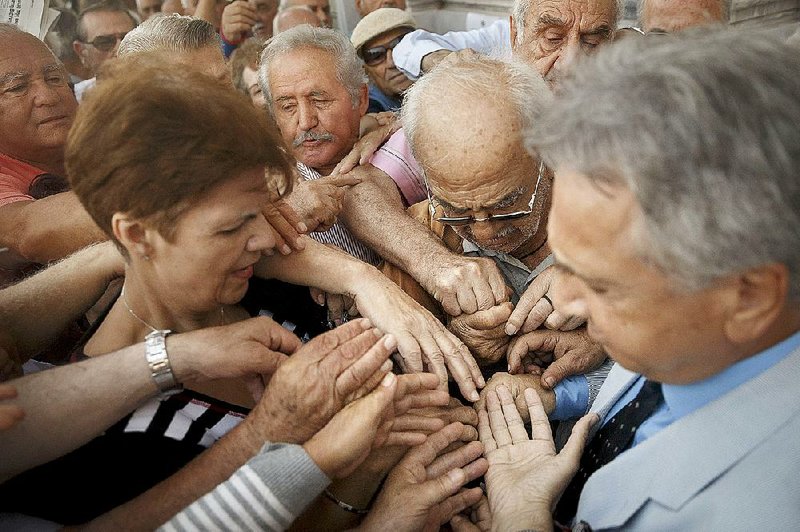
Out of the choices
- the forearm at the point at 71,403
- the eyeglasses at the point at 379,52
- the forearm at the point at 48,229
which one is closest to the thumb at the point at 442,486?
the forearm at the point at 71,403

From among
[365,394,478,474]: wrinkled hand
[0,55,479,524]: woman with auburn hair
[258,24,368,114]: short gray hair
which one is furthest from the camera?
[258,24,368,114]: short gray hair

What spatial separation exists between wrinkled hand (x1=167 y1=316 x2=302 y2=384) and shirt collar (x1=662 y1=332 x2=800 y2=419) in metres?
0.94

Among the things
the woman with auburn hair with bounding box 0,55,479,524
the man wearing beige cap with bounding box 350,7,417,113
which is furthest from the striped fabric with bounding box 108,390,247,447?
the man wearing beige cap with bounding box 350,7,417,113

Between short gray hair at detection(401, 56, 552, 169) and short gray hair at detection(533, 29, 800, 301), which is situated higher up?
short gray hair at detection(533, 29, 800, 301)

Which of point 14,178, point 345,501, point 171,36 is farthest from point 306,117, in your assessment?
point 345,501

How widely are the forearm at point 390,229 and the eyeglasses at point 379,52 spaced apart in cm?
269

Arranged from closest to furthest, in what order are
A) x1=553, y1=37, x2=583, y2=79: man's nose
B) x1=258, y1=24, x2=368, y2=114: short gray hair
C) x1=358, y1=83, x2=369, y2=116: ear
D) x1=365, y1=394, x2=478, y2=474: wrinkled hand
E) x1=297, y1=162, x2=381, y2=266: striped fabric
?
x1=365, y1=394, x2=478, y2=474: wrinkled hand, x1=297, y1=162, x2=381, y2=266: striped fabric, x1=553, y1=37, x2=583, y2=79: man's nose, x1=258, y1=24, x2=368, y2=114: short gray hair, x1=358, y1=83, x2=369, y2=116: ear

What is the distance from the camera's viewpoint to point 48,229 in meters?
2.20

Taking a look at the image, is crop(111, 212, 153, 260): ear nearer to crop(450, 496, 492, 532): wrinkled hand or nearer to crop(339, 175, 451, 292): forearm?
crop(339, 175, 451, 292): forearm

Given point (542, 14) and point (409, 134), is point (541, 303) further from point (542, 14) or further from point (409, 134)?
point (542, 14)

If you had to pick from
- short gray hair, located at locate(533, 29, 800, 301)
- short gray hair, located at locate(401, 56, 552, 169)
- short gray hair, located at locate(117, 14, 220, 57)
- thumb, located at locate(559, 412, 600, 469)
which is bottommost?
thumb, located at locate(559, 412, 600, 469)

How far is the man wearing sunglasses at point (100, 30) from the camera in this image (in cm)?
456

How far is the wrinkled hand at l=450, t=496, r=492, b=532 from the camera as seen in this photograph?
172 centimetres

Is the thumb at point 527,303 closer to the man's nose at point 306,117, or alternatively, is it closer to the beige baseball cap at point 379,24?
the man's nose at point 306,117
